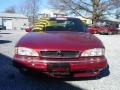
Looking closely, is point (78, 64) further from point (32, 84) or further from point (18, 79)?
point (18, 79)

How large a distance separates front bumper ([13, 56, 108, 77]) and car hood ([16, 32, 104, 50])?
27 centimetres

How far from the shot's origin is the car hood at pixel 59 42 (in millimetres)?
6255

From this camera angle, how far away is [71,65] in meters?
6.09

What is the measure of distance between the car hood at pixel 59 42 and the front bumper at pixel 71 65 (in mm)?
265

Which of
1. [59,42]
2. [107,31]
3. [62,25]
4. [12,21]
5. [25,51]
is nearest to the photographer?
[25,51]

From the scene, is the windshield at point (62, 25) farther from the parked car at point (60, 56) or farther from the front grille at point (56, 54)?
the front grille at point (56, 54)

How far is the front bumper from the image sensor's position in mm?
6062

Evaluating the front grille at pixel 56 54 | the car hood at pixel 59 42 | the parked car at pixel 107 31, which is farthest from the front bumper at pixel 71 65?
the parked car at pixel 107 31

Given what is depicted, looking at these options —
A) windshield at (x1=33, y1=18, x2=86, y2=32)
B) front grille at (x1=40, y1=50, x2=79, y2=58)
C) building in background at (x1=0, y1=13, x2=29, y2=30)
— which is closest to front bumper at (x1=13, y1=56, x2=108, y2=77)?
front grille at (x1=40, y1=50, x2=79, y2=58)

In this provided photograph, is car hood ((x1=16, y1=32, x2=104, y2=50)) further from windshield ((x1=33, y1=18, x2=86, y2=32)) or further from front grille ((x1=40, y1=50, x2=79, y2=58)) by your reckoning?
windshield ((x1=33, y1=18, x2=86, y2=32))

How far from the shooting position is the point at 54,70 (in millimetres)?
6070

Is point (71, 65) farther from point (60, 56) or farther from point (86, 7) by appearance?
point (86, 7)

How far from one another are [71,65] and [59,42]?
59 cm

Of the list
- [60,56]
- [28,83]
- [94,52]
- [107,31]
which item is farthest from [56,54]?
[107,31]
